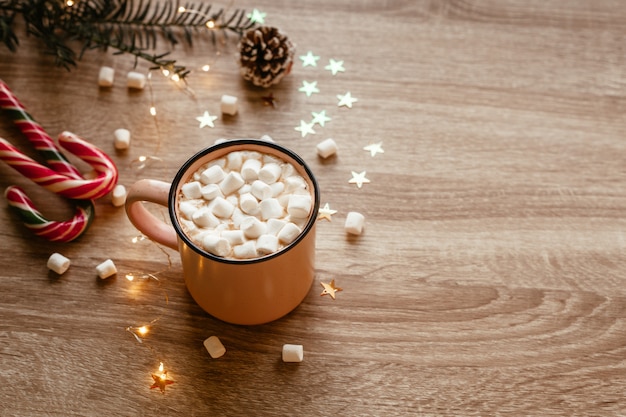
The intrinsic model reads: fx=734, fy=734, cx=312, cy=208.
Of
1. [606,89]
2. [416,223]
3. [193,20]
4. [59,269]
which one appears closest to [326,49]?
[193,20]

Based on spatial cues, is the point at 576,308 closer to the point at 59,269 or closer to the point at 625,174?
the point at 625,174

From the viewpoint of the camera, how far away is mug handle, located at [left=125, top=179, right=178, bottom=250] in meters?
1.00

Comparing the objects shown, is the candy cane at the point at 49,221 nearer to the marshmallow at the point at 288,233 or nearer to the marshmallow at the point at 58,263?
the marshmallow at the point at 58,263

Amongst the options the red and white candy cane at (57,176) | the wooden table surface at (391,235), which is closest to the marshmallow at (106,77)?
the wooden table surface at (391,235)

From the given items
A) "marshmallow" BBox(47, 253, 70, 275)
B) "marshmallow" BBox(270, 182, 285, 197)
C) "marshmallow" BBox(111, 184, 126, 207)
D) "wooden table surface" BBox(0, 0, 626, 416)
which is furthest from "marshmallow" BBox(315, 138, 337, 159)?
"marshmallow" BBox(47, 253, 70, 275)

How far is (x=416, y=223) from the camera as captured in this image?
1181mm

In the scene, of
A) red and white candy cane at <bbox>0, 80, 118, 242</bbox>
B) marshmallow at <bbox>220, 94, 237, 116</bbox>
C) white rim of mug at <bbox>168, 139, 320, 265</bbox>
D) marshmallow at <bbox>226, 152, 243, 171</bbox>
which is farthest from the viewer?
marshmallow at <bbox>220, 94, 237, 116</bbox>

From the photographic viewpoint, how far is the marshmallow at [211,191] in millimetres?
1012

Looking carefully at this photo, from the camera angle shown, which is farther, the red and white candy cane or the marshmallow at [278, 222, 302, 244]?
the red and white candy cane

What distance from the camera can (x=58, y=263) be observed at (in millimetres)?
1118

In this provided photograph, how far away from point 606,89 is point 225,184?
0.75m

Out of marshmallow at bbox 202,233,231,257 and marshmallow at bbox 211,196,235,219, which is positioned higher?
marshmallow at bbox 211,196,235,219

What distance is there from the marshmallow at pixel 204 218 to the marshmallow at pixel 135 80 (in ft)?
1.39

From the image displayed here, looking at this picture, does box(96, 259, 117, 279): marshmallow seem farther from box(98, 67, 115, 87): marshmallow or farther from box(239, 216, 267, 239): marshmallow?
box(98, 67, 115, 87): marshmallow
